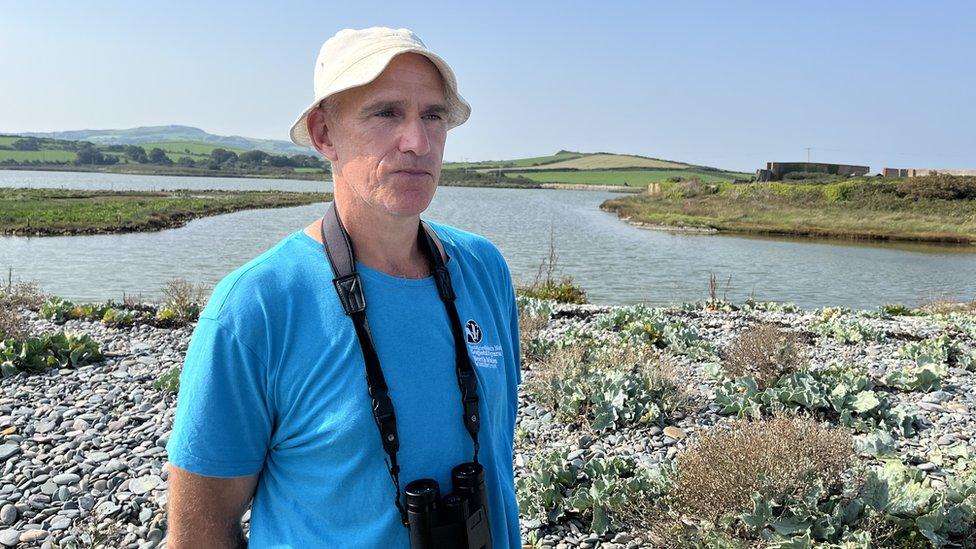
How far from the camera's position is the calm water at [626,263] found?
20281 millimetres

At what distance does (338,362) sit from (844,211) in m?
56.2

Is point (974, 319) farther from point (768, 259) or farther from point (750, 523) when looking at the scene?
point (768, 259)

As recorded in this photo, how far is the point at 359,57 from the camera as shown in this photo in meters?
1.83

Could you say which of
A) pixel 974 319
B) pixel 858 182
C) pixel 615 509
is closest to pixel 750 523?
pixel 615 509

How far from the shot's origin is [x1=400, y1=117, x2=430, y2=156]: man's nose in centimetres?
188

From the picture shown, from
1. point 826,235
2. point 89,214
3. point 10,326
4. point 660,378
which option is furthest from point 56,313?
point 826,235

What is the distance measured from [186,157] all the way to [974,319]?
170 meters

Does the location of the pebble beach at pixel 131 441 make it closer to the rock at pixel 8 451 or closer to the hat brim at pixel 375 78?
the rock at pixel 8 451

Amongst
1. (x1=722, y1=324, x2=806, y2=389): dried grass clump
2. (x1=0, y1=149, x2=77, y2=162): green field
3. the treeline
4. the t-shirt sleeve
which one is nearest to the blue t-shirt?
the t-shirt sleeve

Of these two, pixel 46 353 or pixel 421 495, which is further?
pixel 46 353

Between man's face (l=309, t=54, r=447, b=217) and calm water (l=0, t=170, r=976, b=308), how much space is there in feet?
48.9

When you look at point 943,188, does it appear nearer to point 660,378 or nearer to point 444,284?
point 660,378

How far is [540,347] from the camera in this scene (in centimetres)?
834

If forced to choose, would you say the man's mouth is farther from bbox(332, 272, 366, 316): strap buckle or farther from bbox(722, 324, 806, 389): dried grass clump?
bbox(722, 324, 806, 389): dried grass clump
